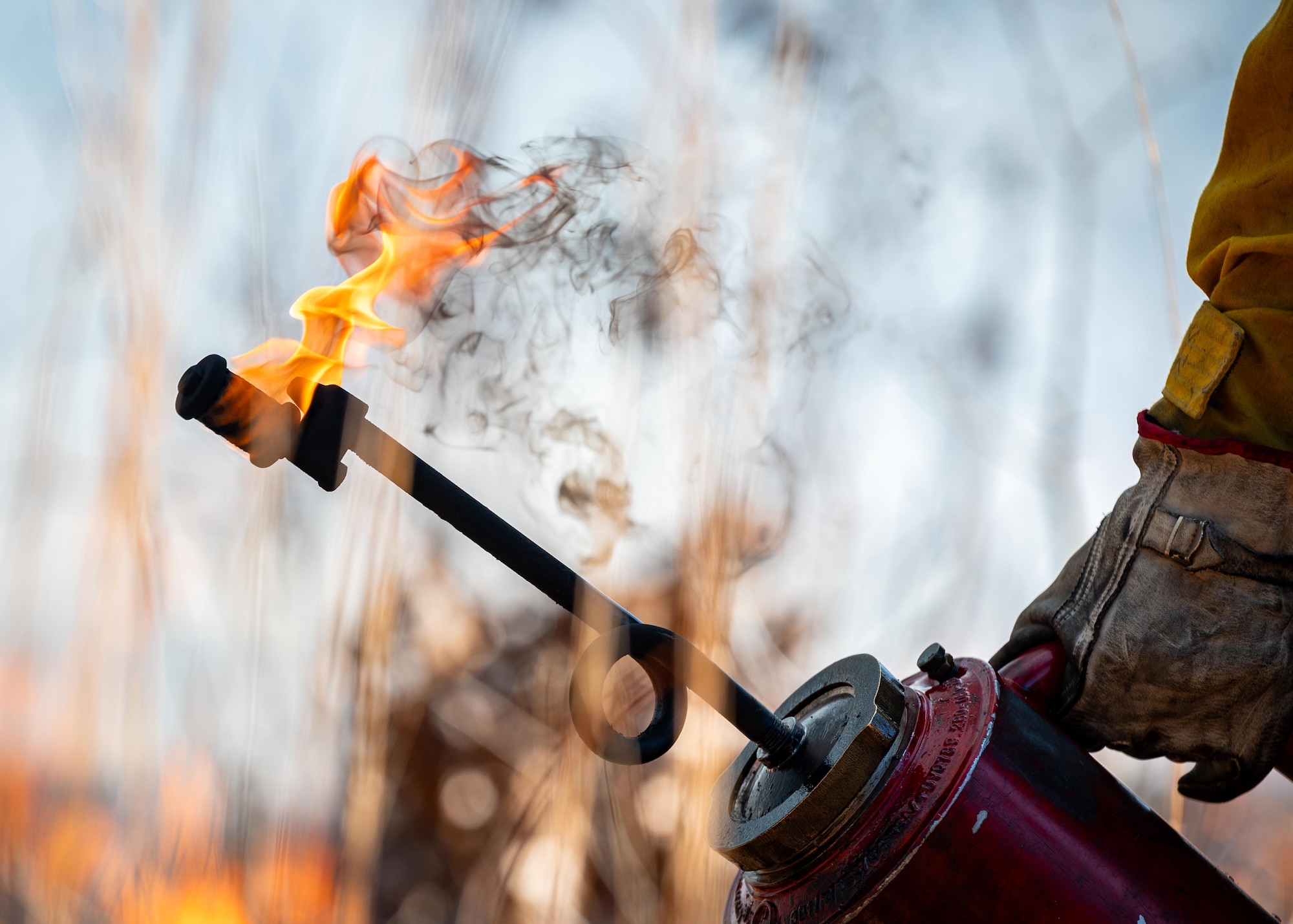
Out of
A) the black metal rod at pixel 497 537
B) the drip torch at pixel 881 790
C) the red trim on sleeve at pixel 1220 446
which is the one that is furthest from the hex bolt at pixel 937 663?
the red trim on sleeve at pixel 1220 446

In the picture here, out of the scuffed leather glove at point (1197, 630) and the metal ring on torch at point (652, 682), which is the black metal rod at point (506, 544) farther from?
the scuffed leather glove at point (1197, 630)

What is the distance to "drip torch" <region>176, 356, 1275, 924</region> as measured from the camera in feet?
3.43

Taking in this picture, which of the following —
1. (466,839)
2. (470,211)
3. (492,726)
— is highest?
(470,211)

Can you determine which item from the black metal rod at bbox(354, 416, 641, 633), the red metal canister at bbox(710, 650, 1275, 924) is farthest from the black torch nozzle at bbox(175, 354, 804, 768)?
the red metal canister at bbox(710, 650, 1275, 924)

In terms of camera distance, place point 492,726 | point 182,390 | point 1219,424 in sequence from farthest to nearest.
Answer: point 492,726
point 1219,424
point 182,390

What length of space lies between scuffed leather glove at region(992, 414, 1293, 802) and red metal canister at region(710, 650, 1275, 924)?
133 millimetres

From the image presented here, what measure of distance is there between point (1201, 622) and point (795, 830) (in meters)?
0.63

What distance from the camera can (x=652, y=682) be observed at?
108 cm

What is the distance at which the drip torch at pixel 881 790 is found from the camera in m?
1.04

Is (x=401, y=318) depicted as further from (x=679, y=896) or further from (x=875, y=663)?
(x=679, y=896)

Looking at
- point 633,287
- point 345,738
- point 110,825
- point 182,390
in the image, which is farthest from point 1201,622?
point 345,738

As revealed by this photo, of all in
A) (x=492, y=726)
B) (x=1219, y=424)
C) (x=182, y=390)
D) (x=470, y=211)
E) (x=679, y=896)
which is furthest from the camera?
(x=492, y=726)

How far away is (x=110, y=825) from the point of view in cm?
309

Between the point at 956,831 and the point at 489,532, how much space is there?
0.63 meters
